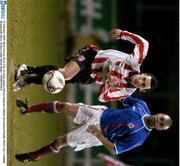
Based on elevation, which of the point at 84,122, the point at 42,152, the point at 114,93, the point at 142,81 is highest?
the point at 142,81

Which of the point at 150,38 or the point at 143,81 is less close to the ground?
the point at 150,38

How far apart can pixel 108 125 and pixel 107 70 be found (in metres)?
0.64

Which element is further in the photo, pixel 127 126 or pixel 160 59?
pixel 160 59

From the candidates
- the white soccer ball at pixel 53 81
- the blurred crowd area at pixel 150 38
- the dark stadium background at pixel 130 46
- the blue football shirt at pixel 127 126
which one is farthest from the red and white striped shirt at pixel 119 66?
the blurred crowd area at pixel 150 38

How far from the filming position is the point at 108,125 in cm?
647

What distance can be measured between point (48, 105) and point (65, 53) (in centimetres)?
472

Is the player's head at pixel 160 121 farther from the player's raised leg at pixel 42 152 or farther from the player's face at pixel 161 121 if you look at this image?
the player's raised leg at pixel 42 152

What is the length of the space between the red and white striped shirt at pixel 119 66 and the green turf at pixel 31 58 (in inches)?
42.2

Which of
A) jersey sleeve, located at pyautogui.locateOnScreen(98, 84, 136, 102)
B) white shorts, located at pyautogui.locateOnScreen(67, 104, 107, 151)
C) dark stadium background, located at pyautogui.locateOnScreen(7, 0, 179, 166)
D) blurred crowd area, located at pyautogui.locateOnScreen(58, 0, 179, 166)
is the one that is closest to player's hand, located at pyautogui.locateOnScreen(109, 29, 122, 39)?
jersey sleeve, located at pyautogui.locateOnScreen(98, 84, 136, 102)

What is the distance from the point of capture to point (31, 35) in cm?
818

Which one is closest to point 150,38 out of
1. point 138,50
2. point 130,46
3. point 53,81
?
point 130,46

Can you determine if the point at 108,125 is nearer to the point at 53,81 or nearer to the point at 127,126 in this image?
the point at 127,126

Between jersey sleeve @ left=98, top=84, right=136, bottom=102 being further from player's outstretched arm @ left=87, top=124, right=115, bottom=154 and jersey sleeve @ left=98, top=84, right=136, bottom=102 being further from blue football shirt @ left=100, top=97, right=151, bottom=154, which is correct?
player's outstretched arm @ left=87, top=124, right=115, bottom=154

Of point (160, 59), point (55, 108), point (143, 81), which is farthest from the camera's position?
point (160, 59)
